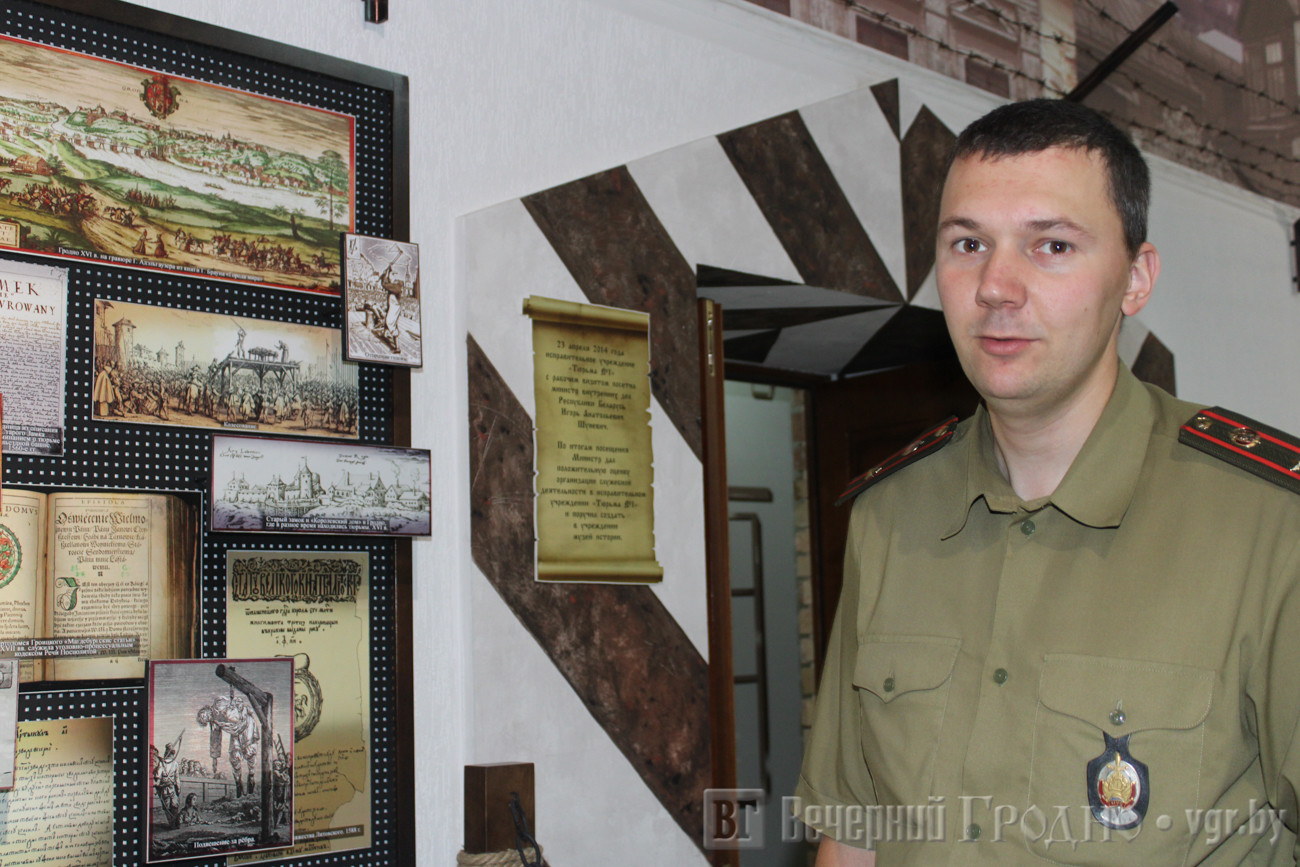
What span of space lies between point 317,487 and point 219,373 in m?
0.23

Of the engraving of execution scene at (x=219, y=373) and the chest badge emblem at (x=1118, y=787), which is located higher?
the engraving of execution scene at (x=219, y=373)

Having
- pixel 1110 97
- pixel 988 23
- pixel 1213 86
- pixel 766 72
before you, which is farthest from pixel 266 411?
pixel 1213 86

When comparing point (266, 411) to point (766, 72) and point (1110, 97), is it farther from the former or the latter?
point (1110, 97)

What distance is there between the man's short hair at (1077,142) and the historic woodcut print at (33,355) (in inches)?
50.7

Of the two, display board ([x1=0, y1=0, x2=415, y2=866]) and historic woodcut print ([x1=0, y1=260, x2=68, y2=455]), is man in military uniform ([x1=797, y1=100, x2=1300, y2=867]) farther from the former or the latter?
historic woodcut print ([x1=0, y1=260, x2=68, y2=455])

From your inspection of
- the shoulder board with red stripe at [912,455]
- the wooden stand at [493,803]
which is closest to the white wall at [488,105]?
the wooden stand at [493,803]

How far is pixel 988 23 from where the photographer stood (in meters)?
3.47

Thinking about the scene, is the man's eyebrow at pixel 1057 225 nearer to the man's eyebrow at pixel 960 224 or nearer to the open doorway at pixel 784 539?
the man's eyebrow at pixel 960 224

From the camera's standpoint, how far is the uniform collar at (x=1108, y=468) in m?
1.26

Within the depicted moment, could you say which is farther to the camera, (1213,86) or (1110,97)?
(1213,86)

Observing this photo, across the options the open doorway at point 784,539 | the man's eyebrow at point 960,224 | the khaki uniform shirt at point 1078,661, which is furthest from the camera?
the open doorway at point 784,539

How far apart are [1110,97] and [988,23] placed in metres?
0.59

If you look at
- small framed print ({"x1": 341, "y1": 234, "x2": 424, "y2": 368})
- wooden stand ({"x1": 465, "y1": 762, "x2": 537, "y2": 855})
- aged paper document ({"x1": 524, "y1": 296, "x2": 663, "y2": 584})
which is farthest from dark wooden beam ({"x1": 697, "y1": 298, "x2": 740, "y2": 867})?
small framed print ({"x1": 341, "y1": 234, "x2": 424, "y2": 368})

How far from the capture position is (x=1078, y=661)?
4.06 feet
